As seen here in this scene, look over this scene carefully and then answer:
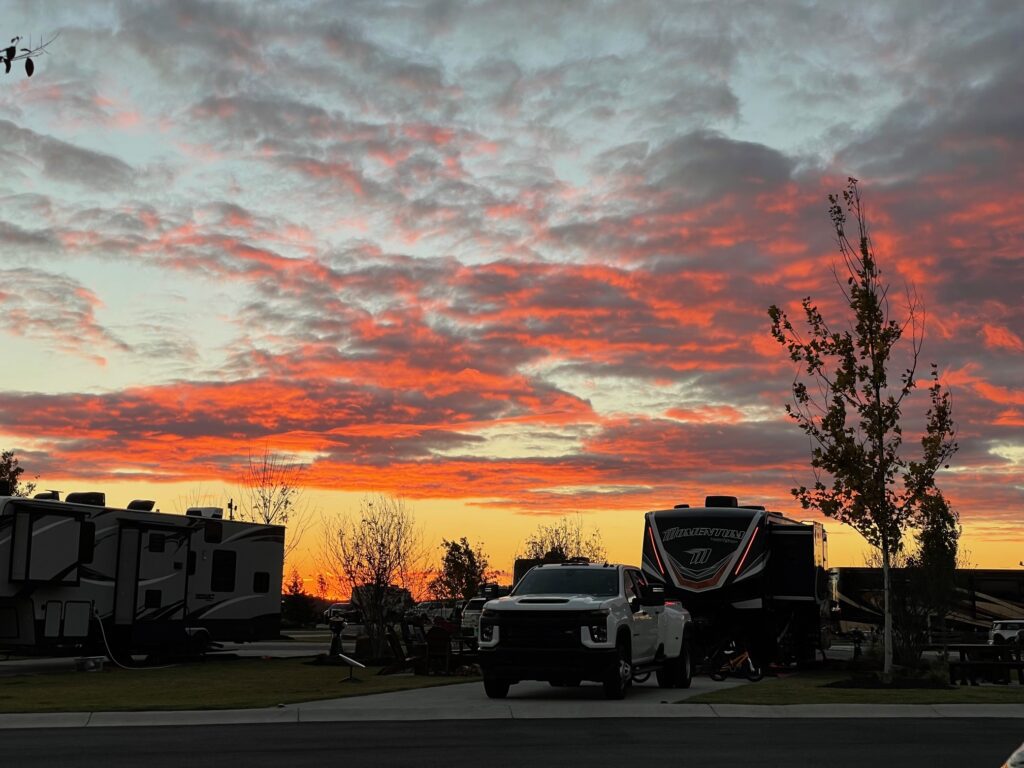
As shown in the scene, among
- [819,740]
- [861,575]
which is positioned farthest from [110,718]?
[861,575]

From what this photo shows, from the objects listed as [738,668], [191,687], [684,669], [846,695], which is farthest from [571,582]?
[191,687]

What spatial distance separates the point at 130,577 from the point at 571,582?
12957 millimetres

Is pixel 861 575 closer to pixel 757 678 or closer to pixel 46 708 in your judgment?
pixel 757 678

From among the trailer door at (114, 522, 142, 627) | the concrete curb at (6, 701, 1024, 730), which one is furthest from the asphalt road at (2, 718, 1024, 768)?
the trailer door at (114, 522, 142, 627)

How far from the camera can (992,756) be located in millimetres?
12531

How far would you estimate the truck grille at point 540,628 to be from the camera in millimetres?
18625

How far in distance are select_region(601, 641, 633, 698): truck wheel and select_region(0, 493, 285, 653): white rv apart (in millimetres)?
13355

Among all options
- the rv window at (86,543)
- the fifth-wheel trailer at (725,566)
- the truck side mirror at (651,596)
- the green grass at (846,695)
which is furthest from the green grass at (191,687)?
the fifth-wheel trailer at (725,566)

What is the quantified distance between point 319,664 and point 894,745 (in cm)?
1846

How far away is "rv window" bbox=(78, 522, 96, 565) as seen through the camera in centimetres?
2719

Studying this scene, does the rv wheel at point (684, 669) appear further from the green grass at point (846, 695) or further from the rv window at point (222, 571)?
the rv window at point (222, 571)

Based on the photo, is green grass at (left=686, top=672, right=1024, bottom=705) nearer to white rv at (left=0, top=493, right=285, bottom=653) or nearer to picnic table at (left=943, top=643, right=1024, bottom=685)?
picnic table at (left=943, top=643, right=1024, bottom=685)

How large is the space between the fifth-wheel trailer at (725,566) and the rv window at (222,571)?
10.8 m

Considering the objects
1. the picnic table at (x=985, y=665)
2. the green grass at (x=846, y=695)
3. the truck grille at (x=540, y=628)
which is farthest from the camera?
the picnic table at (x=985, y=665)
